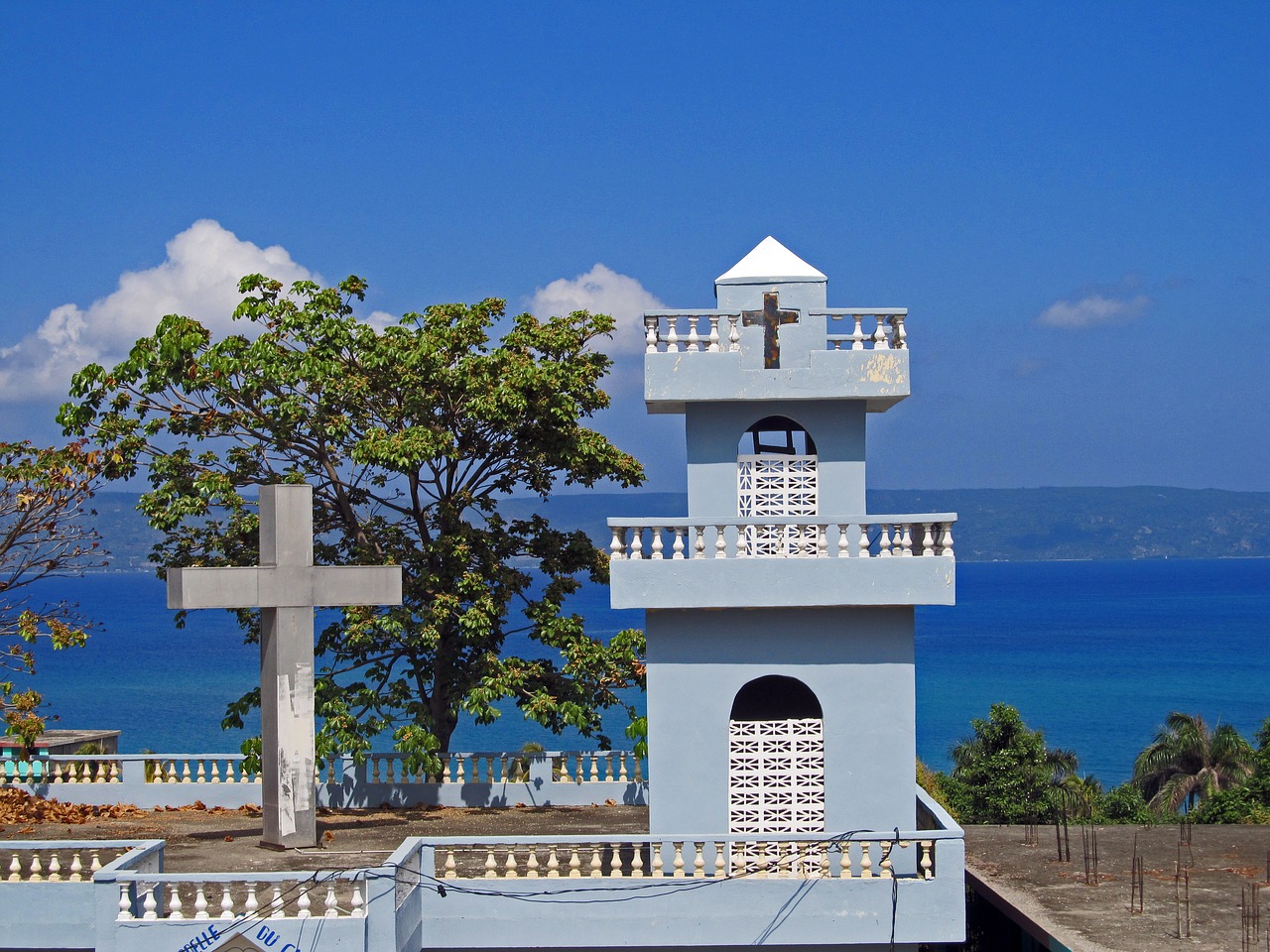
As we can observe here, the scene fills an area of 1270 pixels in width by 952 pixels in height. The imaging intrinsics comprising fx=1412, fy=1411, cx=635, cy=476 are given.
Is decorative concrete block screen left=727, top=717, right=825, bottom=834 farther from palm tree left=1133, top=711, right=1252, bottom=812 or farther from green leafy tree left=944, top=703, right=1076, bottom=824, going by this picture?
palm tree left=1133, top=711, right=1252, bottom=812

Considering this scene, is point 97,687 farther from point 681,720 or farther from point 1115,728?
point 681,720

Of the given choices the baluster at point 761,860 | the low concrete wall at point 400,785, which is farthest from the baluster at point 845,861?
the low concrete wall at point 400,785

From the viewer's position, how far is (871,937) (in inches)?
496

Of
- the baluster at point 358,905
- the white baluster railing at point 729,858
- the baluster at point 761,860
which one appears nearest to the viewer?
the baluster at point 358,905

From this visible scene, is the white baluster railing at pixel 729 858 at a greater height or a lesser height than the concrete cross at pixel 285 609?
lesser

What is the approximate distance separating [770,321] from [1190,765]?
24842mm

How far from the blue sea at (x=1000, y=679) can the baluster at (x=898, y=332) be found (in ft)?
163

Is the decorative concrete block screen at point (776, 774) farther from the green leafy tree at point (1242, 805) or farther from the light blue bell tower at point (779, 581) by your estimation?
the green leafy tree at point (1242, 805)

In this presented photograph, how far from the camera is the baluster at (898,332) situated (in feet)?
46.3

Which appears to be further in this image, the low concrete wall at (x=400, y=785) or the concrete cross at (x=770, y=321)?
the low concrete wall at (x=400, y=785)

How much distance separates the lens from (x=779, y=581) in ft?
43.5

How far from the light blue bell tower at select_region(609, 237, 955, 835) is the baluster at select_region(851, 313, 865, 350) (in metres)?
0.03

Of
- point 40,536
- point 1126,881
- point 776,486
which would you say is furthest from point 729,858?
point 40,536

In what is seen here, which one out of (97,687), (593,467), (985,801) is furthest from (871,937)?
(97,687)
